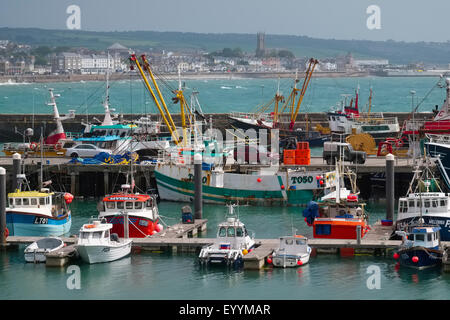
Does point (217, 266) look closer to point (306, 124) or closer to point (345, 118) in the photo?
point (345, 118)

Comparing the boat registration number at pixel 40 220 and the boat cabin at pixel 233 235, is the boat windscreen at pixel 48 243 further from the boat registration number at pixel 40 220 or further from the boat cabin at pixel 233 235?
the boat cabin at pixel 233 235

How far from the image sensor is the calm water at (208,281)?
3466 centimetres

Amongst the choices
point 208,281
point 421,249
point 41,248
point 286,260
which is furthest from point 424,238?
point 41,248

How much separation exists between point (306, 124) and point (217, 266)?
2089 inches

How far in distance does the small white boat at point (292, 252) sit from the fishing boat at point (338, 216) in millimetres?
2814

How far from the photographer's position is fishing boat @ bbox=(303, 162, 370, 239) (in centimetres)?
4094

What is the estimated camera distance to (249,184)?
5441 cm

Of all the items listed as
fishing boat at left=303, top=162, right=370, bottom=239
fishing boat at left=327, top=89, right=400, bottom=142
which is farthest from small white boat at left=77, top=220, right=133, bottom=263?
fishing boat at left=327, top=89, right=400, bottom=142

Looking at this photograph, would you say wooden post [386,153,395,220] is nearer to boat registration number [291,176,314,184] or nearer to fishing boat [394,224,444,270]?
fishing boat [394,224,444,270]

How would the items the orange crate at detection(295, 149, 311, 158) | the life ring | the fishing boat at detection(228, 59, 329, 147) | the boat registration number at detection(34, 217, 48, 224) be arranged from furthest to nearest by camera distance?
1. the fishing boat at detection(228, 59, 329, 147)
2. the life ring
3. the orange crate at detection(295, 149, 311, 158)
4. the boat registration number at detection(34, 217, 48, 224)

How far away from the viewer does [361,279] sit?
36312 millimetres

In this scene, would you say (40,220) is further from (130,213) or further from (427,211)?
(427,211)

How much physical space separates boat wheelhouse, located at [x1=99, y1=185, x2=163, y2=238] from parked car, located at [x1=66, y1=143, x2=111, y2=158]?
20.3m
